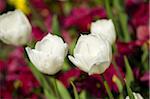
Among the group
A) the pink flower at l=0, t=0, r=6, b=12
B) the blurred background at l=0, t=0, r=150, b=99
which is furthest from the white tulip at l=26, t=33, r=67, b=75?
the pink flower at l=0, t=0, r=6, b=12

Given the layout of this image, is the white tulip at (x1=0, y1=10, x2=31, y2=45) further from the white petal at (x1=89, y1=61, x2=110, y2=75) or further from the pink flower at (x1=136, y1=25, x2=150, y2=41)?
the pink flower at (x1=136, y1=25, x2=150, y2=41)

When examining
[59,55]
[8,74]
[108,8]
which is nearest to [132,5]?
[108,8]

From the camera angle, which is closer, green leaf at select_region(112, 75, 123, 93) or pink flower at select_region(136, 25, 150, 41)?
green leaf at select_region(112, 75, 123, 93)

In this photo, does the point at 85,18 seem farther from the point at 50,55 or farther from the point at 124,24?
the point at 50,55

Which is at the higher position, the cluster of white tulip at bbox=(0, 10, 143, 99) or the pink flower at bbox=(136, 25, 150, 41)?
the cluster of white tulip at bbox=(0, 10, 143, 99)

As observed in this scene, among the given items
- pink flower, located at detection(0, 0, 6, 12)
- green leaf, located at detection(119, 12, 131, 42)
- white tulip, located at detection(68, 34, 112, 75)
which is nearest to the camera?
white tulip, located at detection(68, 34, 112, 75)

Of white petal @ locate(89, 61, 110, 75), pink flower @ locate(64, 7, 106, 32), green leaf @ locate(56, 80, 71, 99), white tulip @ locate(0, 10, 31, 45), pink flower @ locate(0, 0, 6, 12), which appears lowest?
green leaf @ locate(56, 80, 71, 99)

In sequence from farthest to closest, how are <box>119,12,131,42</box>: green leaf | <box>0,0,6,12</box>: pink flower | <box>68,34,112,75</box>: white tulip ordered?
<box>0,0,6,12</box>: pink flower
<box>119,12,131,42</box>: green leaf
<box>68,34,112,75</box>: white tulip
